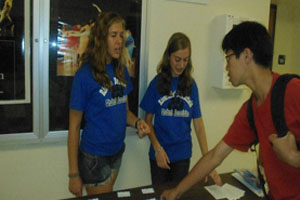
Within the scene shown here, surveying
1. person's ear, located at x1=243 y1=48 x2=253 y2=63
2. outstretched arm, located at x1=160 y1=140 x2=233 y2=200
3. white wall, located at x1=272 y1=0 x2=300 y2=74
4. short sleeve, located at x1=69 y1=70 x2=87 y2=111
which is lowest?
outstretched arm, located at x1=160 y1=140 x2=233 y2=200

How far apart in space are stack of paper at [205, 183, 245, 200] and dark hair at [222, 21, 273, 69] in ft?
2.53

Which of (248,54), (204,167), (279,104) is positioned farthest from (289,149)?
(204,167)

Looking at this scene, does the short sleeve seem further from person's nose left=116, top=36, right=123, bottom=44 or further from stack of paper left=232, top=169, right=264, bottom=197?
stack of paper left=232, top=169, right=264, bottom=197

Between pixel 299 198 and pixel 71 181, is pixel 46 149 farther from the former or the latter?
pixel 299 198

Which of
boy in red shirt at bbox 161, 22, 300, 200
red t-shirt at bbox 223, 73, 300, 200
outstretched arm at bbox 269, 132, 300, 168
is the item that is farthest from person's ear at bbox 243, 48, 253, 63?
outstretched arm at bbox 269, 132, 300, 168

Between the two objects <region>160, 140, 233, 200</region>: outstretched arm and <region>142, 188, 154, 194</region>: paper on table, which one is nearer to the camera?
<region>160, 140, 233, 200</region>: outstretched arm

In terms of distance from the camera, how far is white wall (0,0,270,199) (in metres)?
2.03

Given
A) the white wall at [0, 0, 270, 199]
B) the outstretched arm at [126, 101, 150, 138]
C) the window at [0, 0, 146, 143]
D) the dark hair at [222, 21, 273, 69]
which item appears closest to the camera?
the dark hair at [222, 21, 273, 69]

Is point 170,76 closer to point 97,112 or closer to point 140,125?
point 140,125

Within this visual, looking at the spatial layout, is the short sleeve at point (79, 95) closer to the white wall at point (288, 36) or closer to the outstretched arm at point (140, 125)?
the outstretched arm at point (140, 125)

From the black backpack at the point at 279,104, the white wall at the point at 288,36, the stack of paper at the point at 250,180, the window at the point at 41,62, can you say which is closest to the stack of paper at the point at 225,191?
the stack of paper at the point at 250,180

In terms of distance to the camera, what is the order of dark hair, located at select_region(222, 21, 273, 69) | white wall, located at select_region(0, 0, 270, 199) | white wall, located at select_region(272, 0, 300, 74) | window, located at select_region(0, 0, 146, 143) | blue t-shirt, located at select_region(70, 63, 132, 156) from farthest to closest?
1. white wall, located at select_region(272, 0, 300, 74)
2. white wall, located at select_region(0, 0, 270, 199)
3. window, located at select_region(0, 0, 146, 143)
4. blue t-shirt, located at select_region(70, 63, 132, 156)
5. dark hair, located at select_region(222, 21, 273, 69)

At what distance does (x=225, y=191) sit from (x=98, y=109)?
890 millimetres

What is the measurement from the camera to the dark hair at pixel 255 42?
41.9 inches
